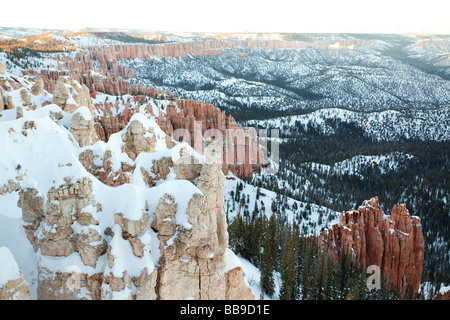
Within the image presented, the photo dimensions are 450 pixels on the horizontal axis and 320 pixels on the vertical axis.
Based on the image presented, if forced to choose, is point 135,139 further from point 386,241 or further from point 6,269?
point 386,241

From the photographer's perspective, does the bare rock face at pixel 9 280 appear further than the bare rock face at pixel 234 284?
No

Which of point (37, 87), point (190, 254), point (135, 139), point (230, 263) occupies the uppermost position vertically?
point (37, 87)

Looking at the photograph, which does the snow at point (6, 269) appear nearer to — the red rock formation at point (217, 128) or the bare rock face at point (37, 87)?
the bare rock face at point (37, 87)

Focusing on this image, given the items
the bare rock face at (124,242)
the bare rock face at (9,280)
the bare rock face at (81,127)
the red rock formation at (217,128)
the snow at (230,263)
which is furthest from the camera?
the red rock formation at (217,128)

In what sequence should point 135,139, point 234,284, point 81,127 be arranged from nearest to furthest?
point 234,284
point 81,127
point 135,139

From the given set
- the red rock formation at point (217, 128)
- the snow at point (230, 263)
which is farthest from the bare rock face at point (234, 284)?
the red rock formation at point (217, 128)

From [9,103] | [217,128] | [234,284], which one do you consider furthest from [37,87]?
[217,128]

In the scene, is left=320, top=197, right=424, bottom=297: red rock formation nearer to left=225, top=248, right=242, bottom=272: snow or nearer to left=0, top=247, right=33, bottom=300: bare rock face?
left=225, top=248, right=242, bottom=272: snow
